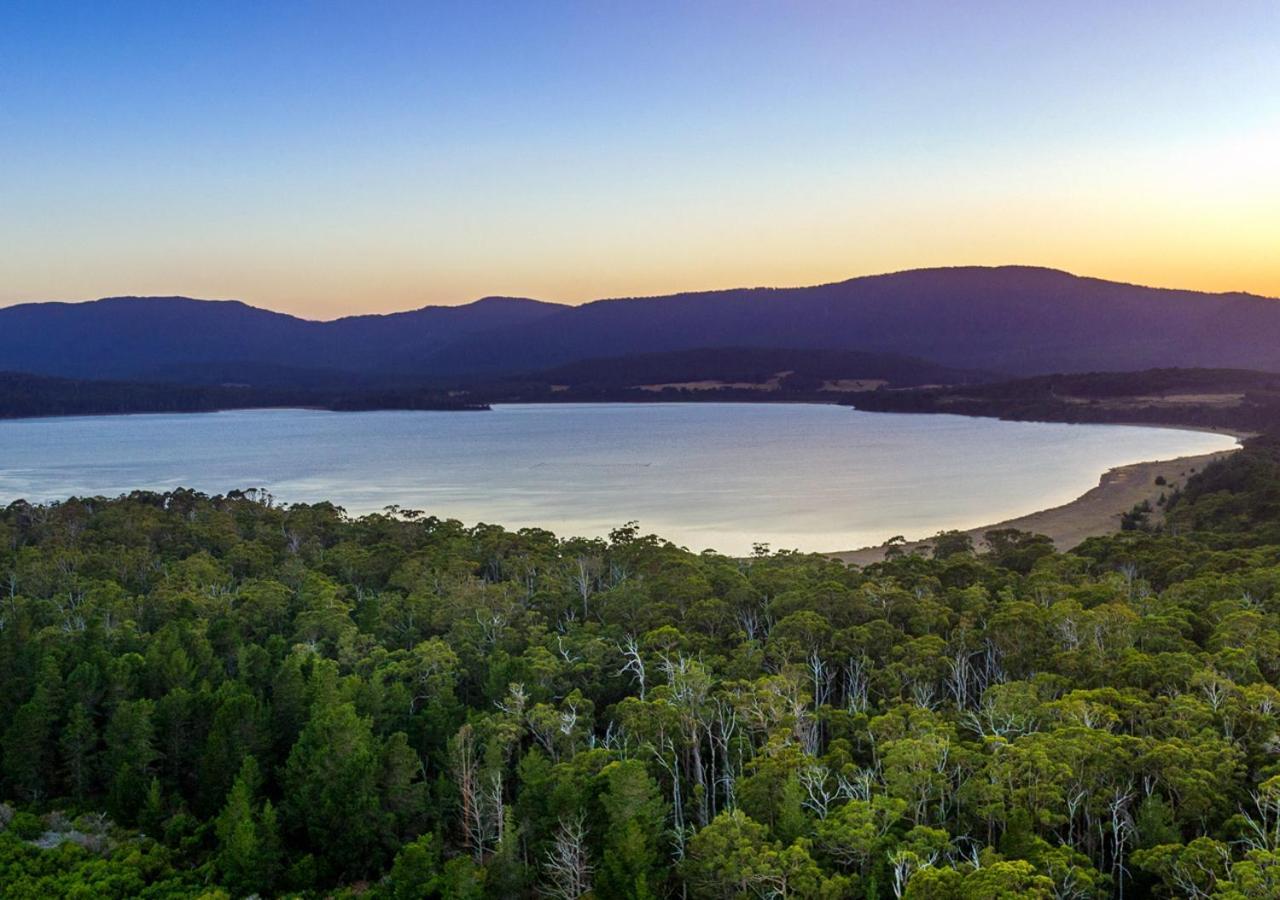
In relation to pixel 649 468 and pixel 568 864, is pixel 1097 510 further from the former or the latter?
pixel 568 864

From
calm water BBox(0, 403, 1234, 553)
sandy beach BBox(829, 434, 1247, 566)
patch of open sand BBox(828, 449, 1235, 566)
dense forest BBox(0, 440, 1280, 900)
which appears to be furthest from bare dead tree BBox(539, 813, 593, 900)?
calm water BBox(0, 403, 1234, 553)

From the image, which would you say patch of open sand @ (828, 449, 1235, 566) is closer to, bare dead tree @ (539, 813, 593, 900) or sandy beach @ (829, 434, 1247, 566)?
sandy beach @ (829, 434, 1247, 566)

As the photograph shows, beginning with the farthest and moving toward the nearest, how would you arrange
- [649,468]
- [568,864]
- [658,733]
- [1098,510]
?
[649,468]
[1098,510]
[658,733]
[568,864]

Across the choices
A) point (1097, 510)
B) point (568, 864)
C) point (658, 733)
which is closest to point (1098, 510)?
point (1097, 510)

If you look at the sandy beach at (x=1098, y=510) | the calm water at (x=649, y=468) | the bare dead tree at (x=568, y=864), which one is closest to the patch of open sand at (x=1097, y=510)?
the sandy beach at (x=1098, y=510)

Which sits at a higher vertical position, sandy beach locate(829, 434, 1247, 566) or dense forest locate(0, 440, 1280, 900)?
dense forest locate(0, 440, 1280, 900)

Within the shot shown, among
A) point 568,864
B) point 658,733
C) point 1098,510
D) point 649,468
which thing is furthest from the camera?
point 649,468
